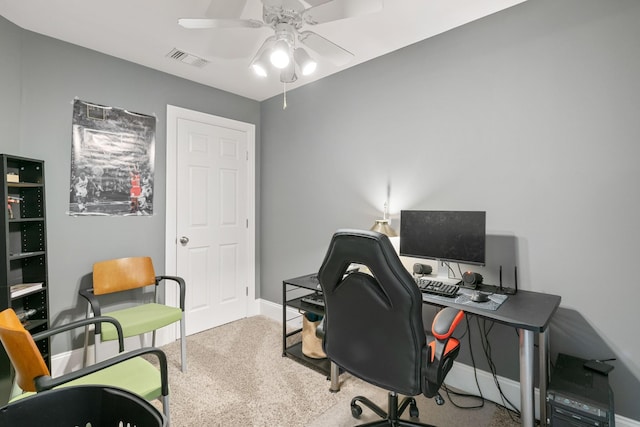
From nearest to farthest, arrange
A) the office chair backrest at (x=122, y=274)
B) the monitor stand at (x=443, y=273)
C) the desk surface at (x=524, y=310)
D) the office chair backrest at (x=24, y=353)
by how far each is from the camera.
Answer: the office chair backrest at (x=24, y=353), the desk surface at (x=524, y=310), the monitor stand at (x=443, y=273), the office chair backrest at (x=122, y=274)

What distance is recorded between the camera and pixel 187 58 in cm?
272

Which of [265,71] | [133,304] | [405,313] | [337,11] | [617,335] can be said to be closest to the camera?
[405,313]

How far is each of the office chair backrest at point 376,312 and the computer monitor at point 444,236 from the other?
2.73ft

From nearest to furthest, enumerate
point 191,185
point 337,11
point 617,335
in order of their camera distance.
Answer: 1. point 337,11
2. point 617,335
3. point 191,185

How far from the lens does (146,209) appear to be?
2916 mm

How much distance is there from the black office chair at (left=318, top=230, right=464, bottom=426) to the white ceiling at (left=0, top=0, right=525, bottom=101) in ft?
5.33

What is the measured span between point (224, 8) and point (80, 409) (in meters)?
1.90

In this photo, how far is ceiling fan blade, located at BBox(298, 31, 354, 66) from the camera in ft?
6.04

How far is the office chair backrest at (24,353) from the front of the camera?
1204 millimetres

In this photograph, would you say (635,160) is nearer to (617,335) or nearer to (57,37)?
(617,335)

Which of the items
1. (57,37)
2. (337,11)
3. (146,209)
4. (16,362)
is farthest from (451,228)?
(57,37)

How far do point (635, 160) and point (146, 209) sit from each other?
3.49 metres

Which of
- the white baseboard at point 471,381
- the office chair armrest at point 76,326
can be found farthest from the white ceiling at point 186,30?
the white baseboard at point 471,381

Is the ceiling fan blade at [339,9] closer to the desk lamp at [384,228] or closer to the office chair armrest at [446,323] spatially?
the desk lamp at [384,228]
